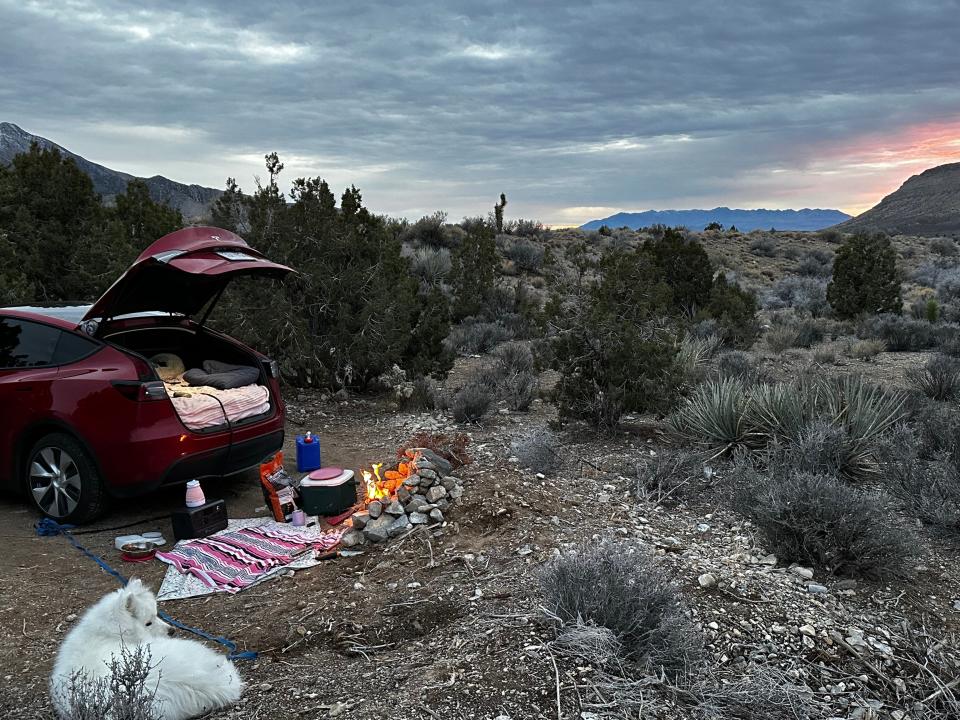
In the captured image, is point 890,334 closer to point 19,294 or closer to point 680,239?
point 680,239

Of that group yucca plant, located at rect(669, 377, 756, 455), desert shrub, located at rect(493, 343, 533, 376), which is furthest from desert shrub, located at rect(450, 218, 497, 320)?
yucca plant, located at rect(669, 377, 756, 455)

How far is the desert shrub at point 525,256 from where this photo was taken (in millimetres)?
26328

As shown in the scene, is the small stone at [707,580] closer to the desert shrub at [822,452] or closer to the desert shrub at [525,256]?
the desert shrub at [822,452]

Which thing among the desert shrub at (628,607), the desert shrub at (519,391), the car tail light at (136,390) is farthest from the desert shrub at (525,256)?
the desert shrub at (628,607)

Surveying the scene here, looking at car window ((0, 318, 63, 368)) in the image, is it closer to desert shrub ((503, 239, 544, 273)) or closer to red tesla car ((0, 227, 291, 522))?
red tesla car ((0, 227, 291, 522))

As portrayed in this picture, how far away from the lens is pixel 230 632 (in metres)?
4.03

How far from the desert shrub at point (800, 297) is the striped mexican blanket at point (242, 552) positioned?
16437 millimetres

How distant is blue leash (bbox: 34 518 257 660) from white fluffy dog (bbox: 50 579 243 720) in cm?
44

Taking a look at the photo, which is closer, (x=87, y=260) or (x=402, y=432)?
(x=402, y=432)

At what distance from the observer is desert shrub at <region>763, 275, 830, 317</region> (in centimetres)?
1940

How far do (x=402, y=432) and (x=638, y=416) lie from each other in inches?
105

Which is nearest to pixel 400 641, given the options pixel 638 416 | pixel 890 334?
pixel 638 416

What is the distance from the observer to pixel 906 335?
13625 mm

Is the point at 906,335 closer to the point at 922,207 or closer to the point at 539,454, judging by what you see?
the point at 539,454
